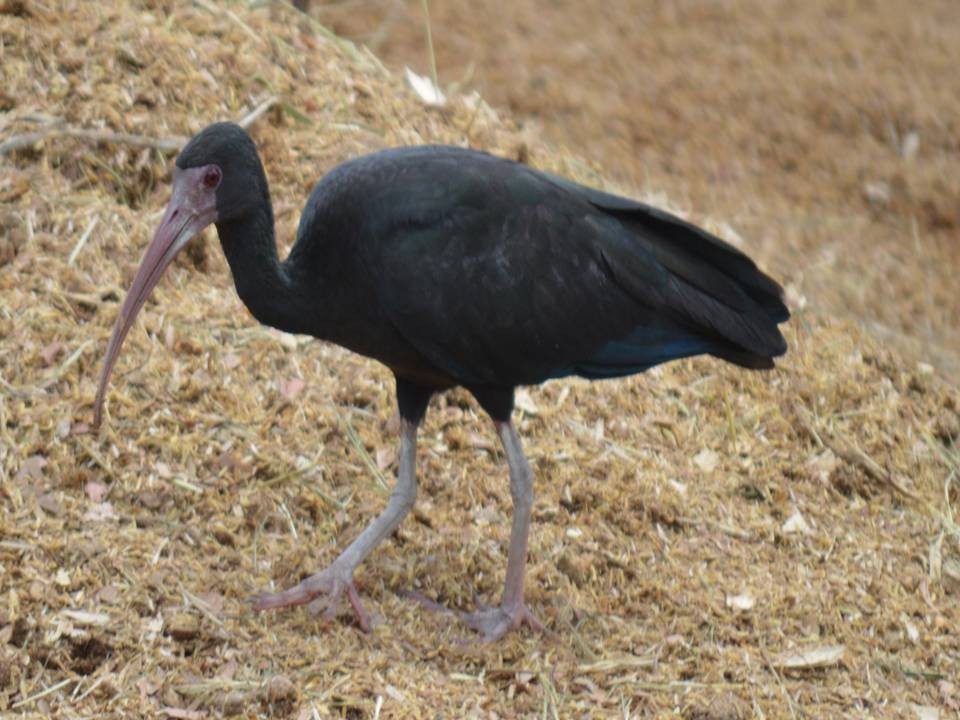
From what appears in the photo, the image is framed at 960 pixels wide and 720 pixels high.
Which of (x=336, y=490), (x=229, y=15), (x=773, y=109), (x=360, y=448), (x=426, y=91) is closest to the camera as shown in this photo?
(x=336, y=490)

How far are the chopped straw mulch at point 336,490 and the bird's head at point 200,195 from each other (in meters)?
0.75

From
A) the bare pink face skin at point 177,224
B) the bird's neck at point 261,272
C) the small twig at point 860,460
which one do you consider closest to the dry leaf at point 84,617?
the bare pink face skin at point 177,224

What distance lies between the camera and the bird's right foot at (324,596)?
16.4 ft

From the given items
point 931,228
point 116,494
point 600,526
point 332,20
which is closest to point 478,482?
point 600,526

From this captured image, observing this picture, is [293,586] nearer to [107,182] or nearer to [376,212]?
[376,212]

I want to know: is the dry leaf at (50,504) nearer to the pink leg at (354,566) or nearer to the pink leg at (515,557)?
the pink leg at (354,566)

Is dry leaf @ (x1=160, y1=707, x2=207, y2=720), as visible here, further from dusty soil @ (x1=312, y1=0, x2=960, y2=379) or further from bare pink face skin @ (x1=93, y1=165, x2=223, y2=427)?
dusty soil @ (x1=312, y1=0, x2=960, y2=379)

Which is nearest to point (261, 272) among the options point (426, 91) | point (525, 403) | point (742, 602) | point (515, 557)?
point (515, 557)

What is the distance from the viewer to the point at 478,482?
578 centimetres

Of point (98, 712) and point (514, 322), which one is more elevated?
point (514, 322)

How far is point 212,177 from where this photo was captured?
4.72 meters

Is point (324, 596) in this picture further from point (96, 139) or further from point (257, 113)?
point (257, 113)

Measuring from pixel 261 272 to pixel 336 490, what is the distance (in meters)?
1.09

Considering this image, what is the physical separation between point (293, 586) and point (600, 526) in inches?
46.7
